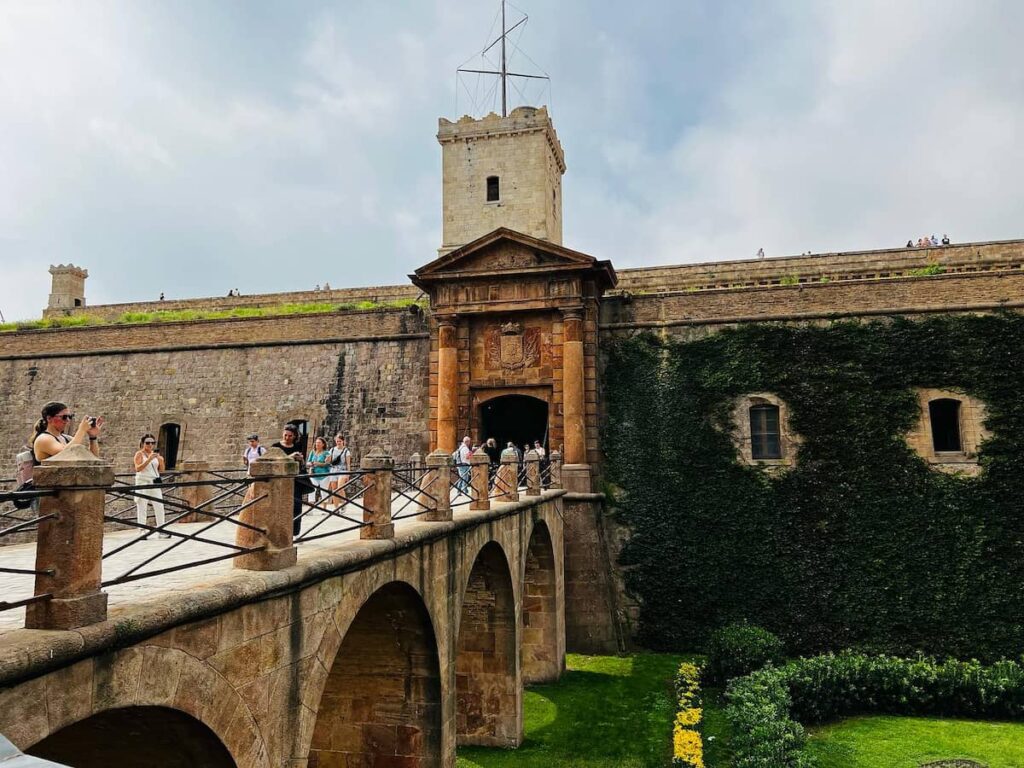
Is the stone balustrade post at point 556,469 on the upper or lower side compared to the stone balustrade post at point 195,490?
upper

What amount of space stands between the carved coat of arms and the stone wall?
2459 millimetres

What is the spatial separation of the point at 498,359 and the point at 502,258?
2649 millimetres

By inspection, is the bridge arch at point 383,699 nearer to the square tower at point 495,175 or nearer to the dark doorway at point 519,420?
the dark doorway at point 519,420

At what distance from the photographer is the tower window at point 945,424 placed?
1812cm

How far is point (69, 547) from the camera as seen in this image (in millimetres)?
3619

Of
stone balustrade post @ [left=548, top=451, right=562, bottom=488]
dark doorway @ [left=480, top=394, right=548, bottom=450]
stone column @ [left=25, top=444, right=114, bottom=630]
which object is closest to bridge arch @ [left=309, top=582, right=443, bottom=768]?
stone column @ [left=25, top=444, right=114, bottom=630]

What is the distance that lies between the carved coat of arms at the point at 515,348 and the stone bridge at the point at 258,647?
843 cm

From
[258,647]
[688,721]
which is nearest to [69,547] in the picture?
[258,647]

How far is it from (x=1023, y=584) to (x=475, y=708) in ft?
42.2

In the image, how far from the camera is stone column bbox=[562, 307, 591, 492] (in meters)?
18.3

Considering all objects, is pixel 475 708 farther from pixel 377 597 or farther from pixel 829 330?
pixel 829 330

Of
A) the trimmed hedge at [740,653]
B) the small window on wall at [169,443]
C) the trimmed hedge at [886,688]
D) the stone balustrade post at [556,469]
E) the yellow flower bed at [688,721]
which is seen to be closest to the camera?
the yellow flower bed at [688,721]

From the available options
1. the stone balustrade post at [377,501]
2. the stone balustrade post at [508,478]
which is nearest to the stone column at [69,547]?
the stone balustrade post at [377,501]

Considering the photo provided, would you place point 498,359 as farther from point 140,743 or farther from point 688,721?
point 140,743
